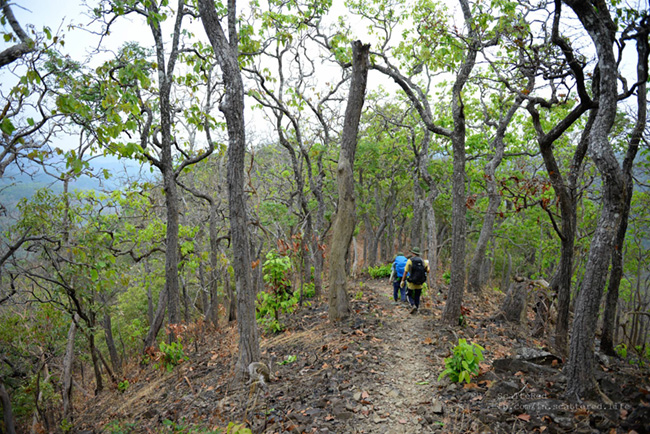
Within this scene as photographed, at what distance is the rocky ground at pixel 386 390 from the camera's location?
4163mm

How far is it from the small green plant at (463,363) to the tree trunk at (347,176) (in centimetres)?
355

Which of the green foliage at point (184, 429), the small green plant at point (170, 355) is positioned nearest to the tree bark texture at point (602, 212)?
the green foliage at point (184, 429)

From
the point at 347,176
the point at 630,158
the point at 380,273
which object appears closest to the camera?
the point at 630,158

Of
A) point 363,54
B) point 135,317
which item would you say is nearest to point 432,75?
point 363,54

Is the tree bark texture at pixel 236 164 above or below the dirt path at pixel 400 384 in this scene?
above

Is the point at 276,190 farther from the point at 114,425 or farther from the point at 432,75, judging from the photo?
the point at 114,425

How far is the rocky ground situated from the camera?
4163mm

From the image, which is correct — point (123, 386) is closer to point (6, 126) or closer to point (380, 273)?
point (6, 126)

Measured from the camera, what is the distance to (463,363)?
5.41 m

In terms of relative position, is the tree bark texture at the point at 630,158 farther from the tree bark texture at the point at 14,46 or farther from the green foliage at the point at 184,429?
the tree bark texture at the point at 14,46

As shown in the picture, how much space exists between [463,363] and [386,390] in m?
1.32

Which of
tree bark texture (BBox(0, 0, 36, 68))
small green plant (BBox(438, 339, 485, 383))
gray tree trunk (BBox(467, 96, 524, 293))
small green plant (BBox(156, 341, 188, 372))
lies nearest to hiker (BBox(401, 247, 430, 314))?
gray tree trunk (BBox(467, 96, 524, 293))

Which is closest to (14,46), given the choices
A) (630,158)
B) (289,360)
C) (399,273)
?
(289,360)

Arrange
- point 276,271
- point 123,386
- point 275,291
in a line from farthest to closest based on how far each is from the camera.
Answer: point 123,386 < point 275,291 < point 276,271
